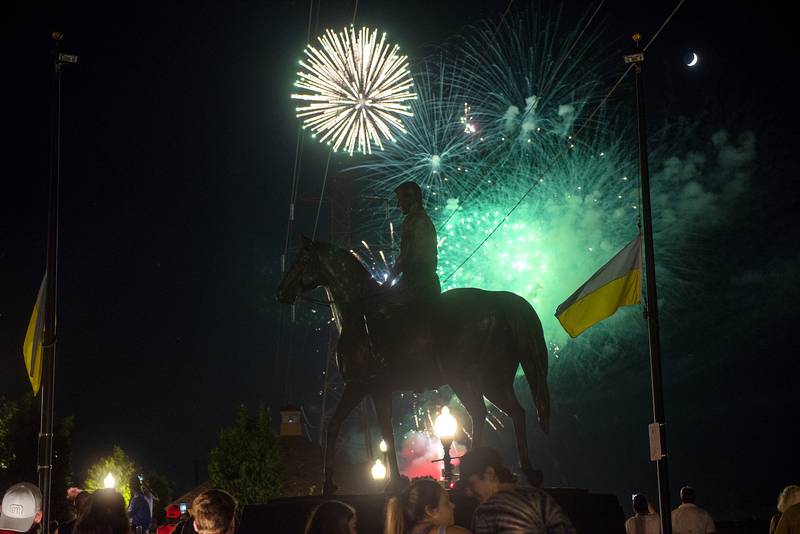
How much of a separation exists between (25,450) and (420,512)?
44.0m

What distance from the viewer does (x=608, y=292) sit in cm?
1462

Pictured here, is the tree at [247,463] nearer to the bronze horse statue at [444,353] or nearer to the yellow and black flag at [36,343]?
the yellow and black flag at [36,343]

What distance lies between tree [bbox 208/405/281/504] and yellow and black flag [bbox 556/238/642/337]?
37.1 metres

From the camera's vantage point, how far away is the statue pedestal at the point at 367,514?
405 inches

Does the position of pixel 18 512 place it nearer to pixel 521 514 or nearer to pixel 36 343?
pixel 521 514

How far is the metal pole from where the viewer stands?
1297cm

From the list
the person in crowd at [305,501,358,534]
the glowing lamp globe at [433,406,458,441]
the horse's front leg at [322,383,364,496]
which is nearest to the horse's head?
the horse's front leg at [322,383,364,496]

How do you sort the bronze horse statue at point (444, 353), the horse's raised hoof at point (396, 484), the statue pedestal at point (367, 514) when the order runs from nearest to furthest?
the statue pedestal at point (367, 514) → the horse's raised hoof at point (396, 484) → the bronze horse statue at point (444, 353)

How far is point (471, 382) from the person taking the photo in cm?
1159

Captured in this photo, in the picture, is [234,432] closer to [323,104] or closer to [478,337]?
[323,104]

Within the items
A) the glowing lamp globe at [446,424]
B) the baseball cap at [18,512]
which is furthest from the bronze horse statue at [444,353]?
the glowing lamp globe at [446,424]

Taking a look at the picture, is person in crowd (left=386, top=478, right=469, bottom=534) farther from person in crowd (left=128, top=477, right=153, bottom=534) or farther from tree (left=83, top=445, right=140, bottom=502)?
tree (left=83, top=445, right=140, bottom=502)

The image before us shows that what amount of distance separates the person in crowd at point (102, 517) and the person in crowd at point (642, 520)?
27.0ft

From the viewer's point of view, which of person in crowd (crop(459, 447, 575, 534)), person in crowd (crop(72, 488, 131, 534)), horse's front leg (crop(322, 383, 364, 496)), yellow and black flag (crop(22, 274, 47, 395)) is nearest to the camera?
person in crowd (crop(459, 447, 575, 534))
